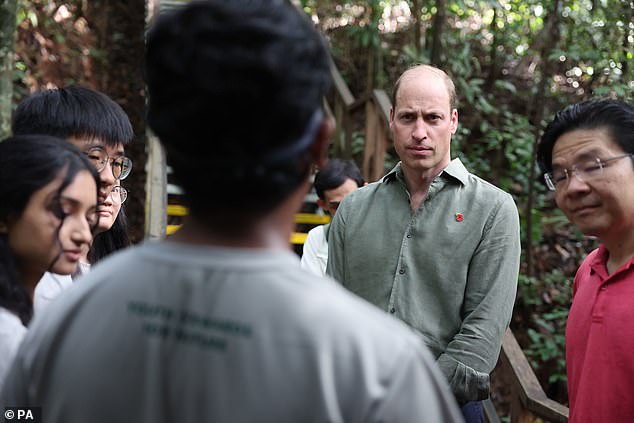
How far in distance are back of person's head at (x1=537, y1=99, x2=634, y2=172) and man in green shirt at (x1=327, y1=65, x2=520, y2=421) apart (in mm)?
666

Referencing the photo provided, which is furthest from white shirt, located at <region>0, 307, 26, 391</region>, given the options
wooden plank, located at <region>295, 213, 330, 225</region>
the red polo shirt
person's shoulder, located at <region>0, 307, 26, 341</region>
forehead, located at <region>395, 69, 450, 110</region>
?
wooden plank, located at <region>295, 213, 330, 225</region>

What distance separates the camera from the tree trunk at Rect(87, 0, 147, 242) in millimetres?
8570

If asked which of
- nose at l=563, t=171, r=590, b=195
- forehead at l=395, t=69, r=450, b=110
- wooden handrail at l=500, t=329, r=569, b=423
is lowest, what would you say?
wooden handrail at l=500, t=329, r=569, b=423

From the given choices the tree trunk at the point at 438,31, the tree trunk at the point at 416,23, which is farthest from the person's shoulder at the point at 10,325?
the tree trunk at the point at 416,23

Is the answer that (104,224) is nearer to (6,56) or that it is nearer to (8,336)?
(8,336)

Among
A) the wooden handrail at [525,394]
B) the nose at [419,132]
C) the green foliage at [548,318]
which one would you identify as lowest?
the green foliage at [548,318]

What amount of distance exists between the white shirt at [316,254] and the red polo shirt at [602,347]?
2.02 metres

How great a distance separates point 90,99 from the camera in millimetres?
3115

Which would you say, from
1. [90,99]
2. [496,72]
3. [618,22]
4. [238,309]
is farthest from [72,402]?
[496,72]

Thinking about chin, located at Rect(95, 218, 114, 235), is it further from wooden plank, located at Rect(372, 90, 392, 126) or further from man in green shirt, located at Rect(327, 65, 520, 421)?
wooden plank, located at Rect(372, 90, 392, 126)

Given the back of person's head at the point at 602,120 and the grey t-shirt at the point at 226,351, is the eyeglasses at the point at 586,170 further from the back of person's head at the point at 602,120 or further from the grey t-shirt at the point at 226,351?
the grey t-shirt at the point at 226,351

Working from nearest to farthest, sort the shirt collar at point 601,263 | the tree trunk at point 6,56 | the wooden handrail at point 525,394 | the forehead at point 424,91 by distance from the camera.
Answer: the shirt collar at point 601,263, the forehead at point 424,91, the wooden handrail at point 525,394, the tree trunk at point 6,56

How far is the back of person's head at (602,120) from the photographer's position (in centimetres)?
252

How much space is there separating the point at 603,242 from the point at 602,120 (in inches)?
17.8
